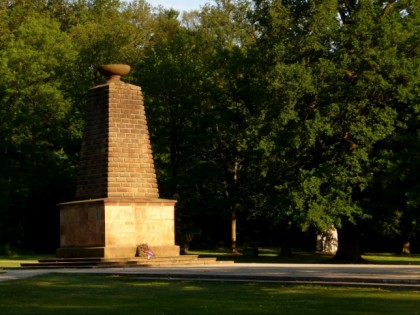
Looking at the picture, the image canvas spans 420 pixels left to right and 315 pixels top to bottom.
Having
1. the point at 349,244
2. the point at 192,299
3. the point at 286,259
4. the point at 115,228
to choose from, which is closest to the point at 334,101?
the point at 349,244

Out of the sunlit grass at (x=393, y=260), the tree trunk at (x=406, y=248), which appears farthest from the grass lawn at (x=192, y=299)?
the tree trunk at (x=406, y=248)

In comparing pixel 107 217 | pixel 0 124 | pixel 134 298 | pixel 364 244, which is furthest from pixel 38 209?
pixel 134 298

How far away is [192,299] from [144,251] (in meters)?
15.9

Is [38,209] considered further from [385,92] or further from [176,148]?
[385,92]

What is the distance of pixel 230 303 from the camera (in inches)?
714

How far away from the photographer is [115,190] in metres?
35.6

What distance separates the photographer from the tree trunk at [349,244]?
45.8 m

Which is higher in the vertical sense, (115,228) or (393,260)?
(115,228)

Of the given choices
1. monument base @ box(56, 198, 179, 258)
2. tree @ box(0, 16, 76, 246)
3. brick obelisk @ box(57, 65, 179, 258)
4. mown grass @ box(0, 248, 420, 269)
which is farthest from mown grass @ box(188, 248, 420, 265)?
tree @ box(0, 16, 76, 246)

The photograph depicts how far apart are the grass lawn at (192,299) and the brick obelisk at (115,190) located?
33.8ft

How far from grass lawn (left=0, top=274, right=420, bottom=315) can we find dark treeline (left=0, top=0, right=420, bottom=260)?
Result: 804 inches

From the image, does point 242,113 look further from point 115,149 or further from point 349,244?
point 115,149

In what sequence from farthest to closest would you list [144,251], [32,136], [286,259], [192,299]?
[32,136] < [286,259] < [144,251] < [192,299]

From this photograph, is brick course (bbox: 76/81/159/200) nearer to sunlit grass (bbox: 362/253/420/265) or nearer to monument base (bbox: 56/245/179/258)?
monument base (bbox: 56/245/179/258)
